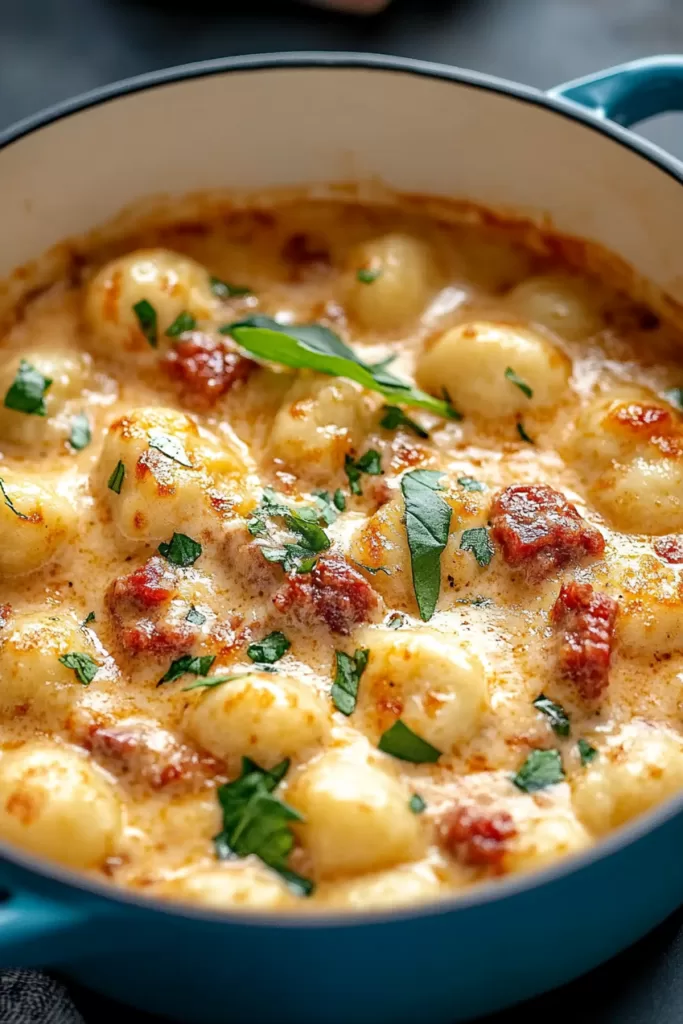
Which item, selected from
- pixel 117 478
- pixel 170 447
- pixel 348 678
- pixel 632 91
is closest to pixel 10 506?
pixel 117 478

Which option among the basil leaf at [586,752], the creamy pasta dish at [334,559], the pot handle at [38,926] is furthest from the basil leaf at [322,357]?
the pot handle at [38,926]

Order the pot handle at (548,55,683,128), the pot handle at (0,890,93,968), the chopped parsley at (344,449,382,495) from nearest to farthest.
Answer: the pot handle at (0,890,93,968), the chopped parsley at (344,449,382,495), the pot handle at (548,55,683,128)

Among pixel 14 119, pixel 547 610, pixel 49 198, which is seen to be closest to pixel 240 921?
pixel 547 610

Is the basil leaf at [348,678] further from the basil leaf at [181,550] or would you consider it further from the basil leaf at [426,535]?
the basil leaf at [181,550]

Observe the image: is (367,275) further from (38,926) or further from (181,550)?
(38,926)

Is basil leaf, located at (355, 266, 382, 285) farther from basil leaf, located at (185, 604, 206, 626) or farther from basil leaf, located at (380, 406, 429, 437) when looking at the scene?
basil leaf, located at (185, 604, 206, 626)

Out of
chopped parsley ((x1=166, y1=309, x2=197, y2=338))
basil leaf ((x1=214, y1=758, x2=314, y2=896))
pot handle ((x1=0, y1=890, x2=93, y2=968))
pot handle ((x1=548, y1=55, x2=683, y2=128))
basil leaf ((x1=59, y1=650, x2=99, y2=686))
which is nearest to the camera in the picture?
pot handle ((x1=0, y1=890, x2=93, y2=968))

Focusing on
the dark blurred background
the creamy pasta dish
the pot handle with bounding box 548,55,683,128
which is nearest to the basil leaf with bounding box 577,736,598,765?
the creamy pasta dish
